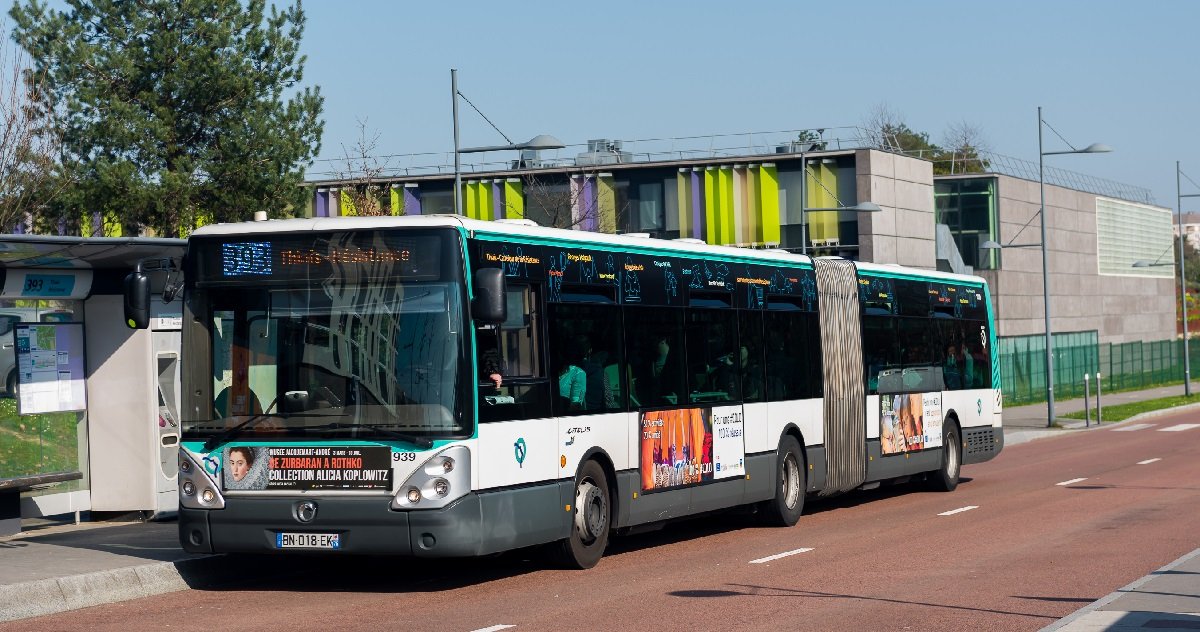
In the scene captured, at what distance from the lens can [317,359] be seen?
12297mm

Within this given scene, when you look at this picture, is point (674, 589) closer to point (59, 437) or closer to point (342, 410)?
point (342, 410)

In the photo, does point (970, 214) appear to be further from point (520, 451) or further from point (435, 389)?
point (435, 389)

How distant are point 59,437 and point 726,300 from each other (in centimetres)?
693

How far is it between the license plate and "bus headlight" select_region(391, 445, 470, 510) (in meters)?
0.55

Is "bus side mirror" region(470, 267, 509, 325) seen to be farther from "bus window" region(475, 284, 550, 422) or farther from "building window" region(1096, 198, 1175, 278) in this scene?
"building window" region(1096, 198, 1175, 278)

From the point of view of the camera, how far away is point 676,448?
15.7m

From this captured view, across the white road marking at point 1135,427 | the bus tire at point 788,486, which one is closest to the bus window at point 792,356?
the bus tire at point 788,486

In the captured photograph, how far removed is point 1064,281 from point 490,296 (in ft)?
234

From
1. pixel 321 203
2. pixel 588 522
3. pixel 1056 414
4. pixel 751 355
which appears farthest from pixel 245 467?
pixel 321 203

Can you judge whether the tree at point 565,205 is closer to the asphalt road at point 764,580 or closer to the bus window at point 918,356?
the bus window at point 918,356

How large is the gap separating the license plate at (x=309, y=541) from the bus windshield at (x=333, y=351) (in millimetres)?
743

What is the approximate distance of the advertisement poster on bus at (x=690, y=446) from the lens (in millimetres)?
15141

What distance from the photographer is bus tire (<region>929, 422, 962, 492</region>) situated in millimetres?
23344

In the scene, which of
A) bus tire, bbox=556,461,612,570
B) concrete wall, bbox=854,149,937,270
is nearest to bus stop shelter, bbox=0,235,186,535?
bus tire, bbox=556,461,612,570
